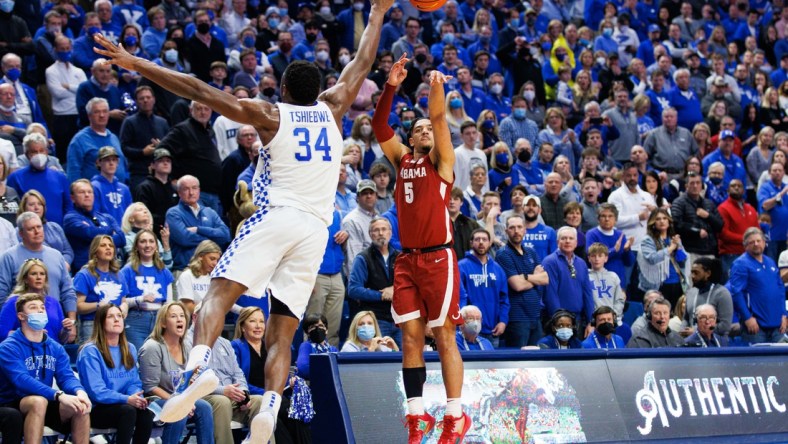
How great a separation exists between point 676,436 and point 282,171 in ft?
15.3

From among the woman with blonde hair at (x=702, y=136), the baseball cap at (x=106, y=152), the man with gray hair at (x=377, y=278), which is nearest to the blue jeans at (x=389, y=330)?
the man with gray hair at (x=377, y=278)

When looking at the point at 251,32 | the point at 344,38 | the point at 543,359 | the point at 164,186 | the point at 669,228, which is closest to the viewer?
the point at 543,359

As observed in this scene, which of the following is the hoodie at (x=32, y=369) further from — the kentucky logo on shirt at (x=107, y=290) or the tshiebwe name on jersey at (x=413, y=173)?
the tshiebwe name on jersey at (x=413, y=173)

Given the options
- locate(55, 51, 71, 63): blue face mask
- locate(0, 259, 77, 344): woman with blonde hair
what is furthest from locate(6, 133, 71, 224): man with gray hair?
locate(55, 51, 71, 63): blue face mask

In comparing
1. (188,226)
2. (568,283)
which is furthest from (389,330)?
(188,226)

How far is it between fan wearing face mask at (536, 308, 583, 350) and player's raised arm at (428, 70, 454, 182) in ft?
13.9

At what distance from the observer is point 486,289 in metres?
12.5

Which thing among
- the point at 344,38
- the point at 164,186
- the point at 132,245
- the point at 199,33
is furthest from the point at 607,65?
the point at 132,245

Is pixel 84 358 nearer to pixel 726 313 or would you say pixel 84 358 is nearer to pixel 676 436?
pixel 676 436

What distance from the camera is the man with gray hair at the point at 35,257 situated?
10750 mm

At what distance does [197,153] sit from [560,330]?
198 inches

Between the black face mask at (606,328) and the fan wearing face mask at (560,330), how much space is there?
31 centimetres

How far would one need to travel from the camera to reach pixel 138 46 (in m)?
16.1

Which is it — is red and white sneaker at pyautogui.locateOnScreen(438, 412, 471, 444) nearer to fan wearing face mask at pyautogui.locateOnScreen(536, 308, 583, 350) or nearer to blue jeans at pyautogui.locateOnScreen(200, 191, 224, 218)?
fan wearing face mask at pyautogui.locateOnScreen(536, 308, 583, 350)
